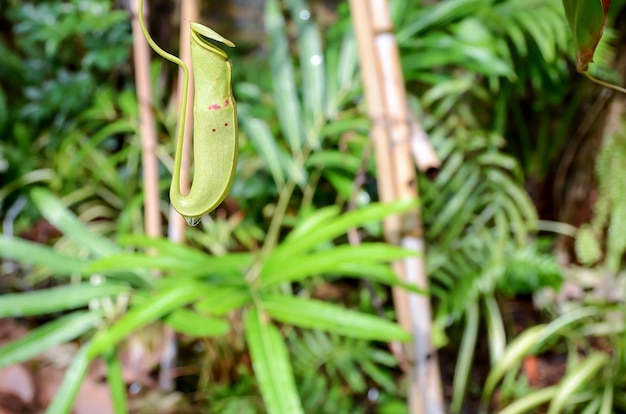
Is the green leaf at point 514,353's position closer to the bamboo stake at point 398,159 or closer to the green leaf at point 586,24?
the bamboo stake at point 398,159

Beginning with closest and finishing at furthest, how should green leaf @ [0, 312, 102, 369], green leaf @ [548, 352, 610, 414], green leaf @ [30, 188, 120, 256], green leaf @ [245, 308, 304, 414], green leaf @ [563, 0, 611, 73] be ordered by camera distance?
1. green leaf @ [563, 0, 611, 73]
2. green leaf @ [245, 308, 304, 414]
3. green leaf @ [0, 312, 102, 369]
4. green leaf @ [30, 188, 120, 256]
5. green leaf @ [548, 352, 610, 414]

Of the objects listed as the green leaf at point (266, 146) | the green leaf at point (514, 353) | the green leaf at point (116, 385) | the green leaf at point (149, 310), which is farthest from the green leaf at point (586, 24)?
the green leaf at point (514, 353)

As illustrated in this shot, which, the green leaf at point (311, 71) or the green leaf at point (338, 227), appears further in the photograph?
the green leaf at point (311, 71)

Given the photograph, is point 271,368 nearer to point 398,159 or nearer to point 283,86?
point 398,159

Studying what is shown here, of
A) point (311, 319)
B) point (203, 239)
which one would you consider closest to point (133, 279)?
point (311, 319)

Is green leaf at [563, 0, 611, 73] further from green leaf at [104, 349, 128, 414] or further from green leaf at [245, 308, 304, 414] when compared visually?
green leaf at [104, 349, 128, 414]

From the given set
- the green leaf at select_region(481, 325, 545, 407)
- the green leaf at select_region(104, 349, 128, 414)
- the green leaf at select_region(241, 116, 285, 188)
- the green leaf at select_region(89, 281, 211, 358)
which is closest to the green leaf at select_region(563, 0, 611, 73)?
the green leaf at select_region(89, 281, 211, 358)

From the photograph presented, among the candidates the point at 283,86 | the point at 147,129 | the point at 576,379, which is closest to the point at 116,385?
the point at 147,129
